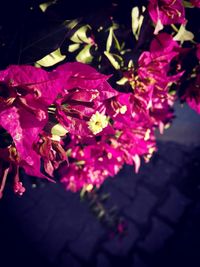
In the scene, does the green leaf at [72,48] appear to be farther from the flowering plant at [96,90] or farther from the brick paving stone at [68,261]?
the brick paving stone at [68,261]

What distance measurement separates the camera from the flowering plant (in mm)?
508

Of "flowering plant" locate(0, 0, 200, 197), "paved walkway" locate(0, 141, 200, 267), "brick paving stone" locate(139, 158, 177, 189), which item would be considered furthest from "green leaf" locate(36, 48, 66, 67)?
"brick paving stone" locate(139, 158, 177, 189)

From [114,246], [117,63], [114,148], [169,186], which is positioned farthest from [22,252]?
[117,63]

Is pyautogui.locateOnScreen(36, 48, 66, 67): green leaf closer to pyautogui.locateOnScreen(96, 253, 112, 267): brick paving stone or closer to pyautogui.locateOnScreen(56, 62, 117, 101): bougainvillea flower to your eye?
pyautogui.locateOnScreen(56, 62, 117, 101): bougainvillea flower

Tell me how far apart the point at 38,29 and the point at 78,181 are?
716 millimetres

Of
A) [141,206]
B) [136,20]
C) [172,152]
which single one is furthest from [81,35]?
[172,152]

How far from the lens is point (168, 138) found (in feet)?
9.80

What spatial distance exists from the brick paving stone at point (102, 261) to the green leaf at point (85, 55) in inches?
75.2

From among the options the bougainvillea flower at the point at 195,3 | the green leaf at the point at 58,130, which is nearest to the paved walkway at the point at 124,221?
the green leaf at the point at 58,130

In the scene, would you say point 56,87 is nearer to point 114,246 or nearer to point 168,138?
point 114,246

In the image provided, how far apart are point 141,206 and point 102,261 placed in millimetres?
594

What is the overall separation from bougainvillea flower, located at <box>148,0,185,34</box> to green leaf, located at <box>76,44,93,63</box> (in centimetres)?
19

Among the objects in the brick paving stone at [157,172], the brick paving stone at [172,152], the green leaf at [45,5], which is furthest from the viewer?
the brick paving stone at [172,152]

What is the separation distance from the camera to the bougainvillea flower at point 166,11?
0.67 meters
